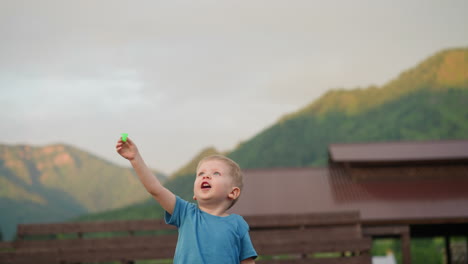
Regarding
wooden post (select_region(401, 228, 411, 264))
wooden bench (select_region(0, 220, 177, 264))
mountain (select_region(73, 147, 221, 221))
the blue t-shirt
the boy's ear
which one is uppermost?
mountain (select_region(73, 147, 221, 221))

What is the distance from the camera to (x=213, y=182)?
9.87ft

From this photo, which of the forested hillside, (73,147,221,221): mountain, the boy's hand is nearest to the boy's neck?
the boy's hand

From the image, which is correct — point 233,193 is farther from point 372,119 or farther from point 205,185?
point 372,119

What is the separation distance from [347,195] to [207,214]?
11.0 metres

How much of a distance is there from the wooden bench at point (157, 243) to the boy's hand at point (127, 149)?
438 centimetres

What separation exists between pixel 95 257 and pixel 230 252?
4855 millimetres

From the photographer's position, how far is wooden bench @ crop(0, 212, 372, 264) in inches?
287

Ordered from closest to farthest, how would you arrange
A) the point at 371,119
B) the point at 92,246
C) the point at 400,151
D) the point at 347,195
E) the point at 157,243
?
1. the point at 157,243
2. the point at 92,246
3. the point at 347,195
4. the point at 400,151
5. the point at 371,119

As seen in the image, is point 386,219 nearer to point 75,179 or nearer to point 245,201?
point 245,201

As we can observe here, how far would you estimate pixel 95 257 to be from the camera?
7.38 meters

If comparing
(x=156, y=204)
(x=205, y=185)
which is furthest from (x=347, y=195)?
(x=156, y=204)

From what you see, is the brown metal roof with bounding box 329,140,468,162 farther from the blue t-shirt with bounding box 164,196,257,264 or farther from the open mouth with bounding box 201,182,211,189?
the open mouth with bounding box 201,182,211,189

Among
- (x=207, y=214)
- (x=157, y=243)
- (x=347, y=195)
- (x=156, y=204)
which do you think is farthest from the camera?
(x=156, y=204)

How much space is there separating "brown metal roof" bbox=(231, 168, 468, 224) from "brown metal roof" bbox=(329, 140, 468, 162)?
55cm
